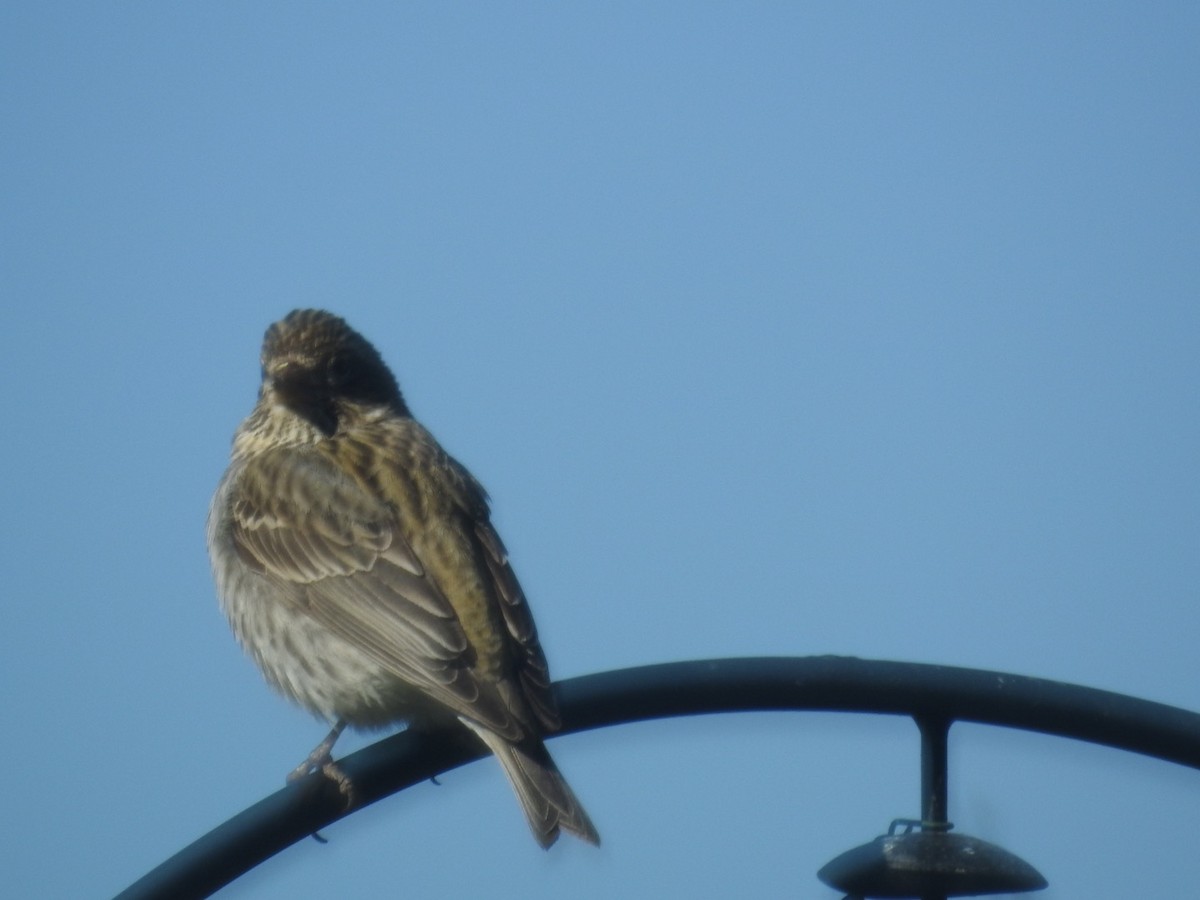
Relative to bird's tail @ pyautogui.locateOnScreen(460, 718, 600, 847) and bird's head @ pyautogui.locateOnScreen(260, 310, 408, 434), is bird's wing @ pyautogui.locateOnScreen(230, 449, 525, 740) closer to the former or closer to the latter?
bird's tail @ pyautogui.locateOnScreen(460, 718, 600, 847)

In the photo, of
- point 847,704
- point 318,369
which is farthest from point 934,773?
point 318,369

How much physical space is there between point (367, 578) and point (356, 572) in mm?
107

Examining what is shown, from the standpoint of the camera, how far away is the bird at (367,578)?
8.20 m

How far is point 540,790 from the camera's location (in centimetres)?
797

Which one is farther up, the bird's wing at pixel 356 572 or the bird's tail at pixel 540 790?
the bird's wing at pixel 356 572

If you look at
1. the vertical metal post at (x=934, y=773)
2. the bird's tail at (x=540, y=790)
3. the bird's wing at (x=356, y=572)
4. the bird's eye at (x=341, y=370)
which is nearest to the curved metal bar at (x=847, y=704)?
the vertical metal post at (x=934, y=773)

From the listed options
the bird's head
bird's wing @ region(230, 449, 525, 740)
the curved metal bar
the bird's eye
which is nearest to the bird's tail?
bird's wing @ region(230, 449, 525, 740)

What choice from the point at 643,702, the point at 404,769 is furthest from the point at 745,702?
the point at 404,769

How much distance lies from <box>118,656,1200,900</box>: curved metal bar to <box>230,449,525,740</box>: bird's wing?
4.67ft

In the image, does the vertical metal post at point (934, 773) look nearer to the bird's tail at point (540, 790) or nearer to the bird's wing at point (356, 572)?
the bird's tail at point (540, 790)

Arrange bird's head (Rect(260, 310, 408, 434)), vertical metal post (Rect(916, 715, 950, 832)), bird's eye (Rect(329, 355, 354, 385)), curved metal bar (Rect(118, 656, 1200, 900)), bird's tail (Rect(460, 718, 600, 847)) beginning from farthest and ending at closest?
1. bird's eye (Rect(329, 355, 354, 385))
2. bird's head (Rect(260, 310, 408, 434))
3. bird's tail (Rect(460, 718, 600, 847))
4. curved metal bar (Rect(118, 656, 1200, 900))
5. vertical metal post (Rect(916, 715, 950, 832))

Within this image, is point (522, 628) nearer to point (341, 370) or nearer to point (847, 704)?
point (847, 704)

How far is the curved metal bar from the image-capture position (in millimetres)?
6488

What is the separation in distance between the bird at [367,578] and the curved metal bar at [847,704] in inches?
30.7
